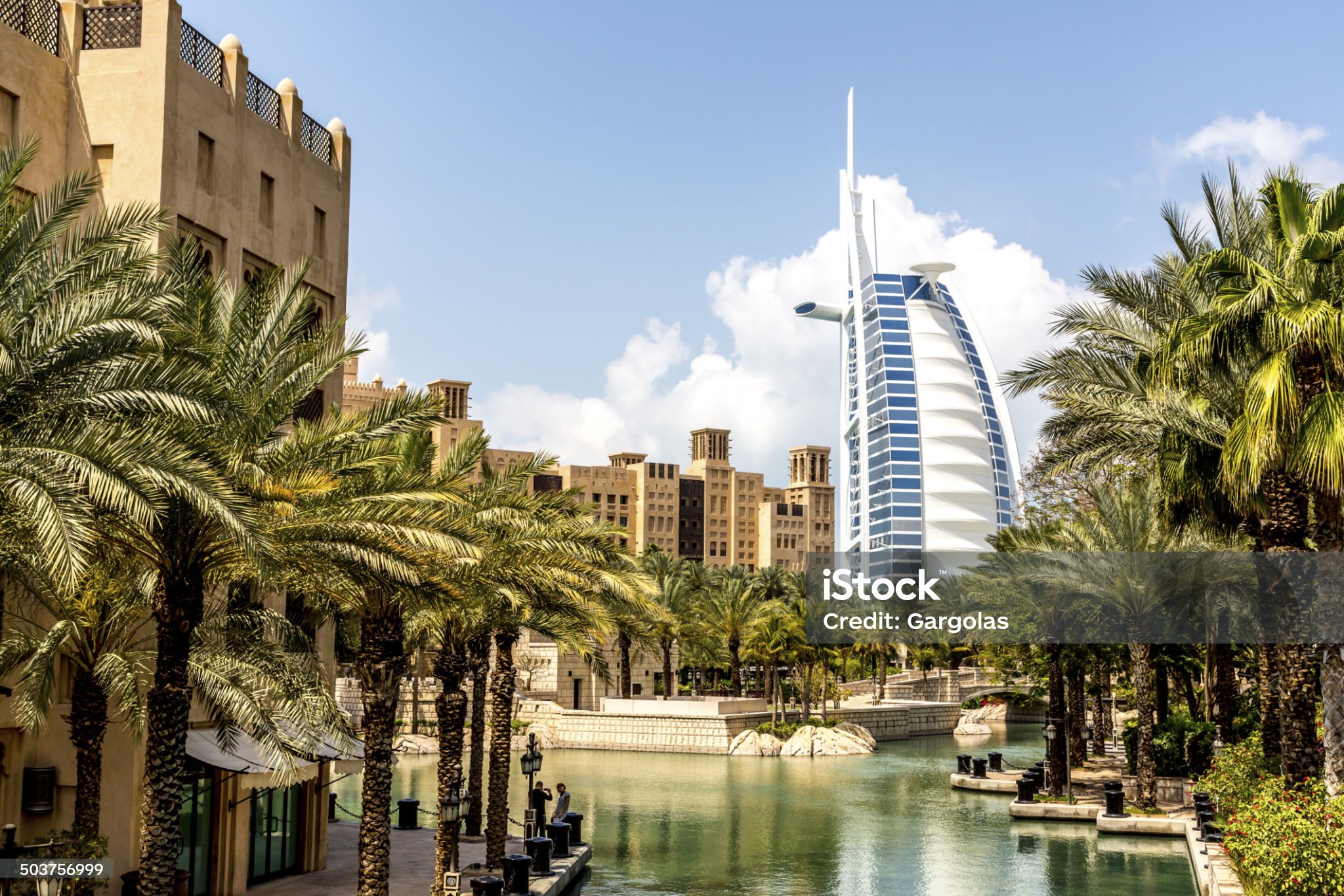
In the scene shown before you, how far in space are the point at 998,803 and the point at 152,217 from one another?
99.0ft

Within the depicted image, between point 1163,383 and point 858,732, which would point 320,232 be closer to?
point 1163,383

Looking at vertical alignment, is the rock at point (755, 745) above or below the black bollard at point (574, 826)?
below

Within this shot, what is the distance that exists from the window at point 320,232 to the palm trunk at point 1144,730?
67.0 ft

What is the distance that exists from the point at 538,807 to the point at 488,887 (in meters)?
8.58

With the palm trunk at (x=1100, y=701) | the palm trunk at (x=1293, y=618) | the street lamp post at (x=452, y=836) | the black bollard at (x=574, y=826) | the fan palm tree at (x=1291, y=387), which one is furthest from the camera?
the palm trunk at (x=1100, y=701)

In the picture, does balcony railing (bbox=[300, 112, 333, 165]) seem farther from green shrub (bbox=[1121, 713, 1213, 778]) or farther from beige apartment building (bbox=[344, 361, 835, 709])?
beige apartment building (bbox=[344, 361, 835, 709])

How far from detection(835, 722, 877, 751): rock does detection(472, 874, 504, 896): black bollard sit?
128 ft

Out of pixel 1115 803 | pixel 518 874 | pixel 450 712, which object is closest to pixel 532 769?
pixel 450 712

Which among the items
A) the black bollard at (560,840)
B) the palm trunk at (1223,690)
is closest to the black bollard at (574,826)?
the black bollard at (560,840)

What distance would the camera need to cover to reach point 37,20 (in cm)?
1869

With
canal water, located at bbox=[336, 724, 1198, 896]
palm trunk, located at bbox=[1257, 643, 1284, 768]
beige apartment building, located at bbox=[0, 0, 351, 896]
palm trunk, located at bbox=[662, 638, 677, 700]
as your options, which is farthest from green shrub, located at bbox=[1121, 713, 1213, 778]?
palm trunk, located at bbox=[662, 638, 677, 700]

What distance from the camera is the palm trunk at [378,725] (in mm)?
17594

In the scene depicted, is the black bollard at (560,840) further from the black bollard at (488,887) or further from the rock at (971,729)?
the rock at (971,729)

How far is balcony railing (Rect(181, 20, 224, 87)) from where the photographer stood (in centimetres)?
1992
